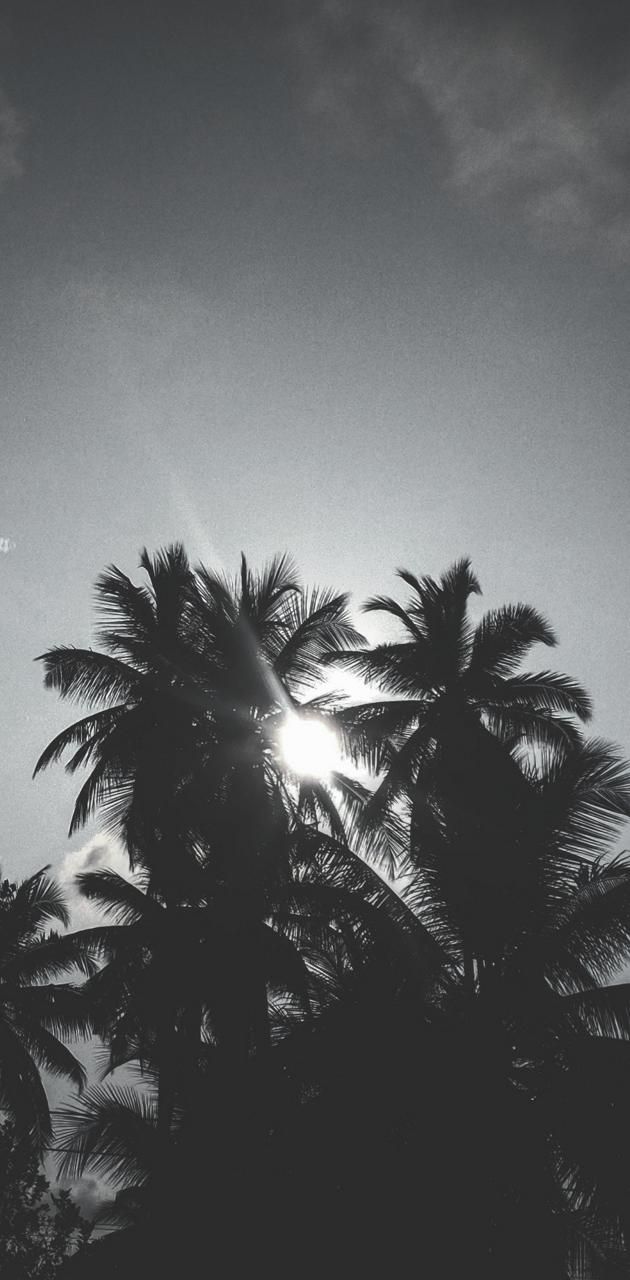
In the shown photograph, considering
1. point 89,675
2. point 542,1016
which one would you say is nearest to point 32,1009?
point 89,675

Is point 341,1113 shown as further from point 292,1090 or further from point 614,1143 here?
point 614,1143

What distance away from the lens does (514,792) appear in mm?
11961

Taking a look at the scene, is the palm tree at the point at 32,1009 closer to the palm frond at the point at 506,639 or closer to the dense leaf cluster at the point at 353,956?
the dense leaf cluster at the point at 353,956

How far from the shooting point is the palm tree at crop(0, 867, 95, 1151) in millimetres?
22516

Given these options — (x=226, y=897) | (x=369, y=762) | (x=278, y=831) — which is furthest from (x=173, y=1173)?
(x=369, y=762)

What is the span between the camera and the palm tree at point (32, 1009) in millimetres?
22516

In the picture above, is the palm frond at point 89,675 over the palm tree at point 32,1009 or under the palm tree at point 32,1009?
over

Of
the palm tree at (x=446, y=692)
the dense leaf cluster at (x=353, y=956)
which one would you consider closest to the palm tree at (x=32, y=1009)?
the dense leaf cluster at (x=353, y=956)

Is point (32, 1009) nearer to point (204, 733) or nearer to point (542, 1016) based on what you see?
point (204, 733)

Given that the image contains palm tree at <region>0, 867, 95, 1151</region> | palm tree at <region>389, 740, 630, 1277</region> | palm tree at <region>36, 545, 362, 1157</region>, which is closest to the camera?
palm tree at <region>389, 740, 630, 1277</region>

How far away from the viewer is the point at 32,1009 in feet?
76.4

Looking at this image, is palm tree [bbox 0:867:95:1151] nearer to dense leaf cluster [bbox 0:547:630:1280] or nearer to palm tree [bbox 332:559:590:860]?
dense leaf cluster [bbox 0:547:630:1280]

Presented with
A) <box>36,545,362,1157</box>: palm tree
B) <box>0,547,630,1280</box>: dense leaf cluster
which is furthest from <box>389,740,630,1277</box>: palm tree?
<box>36,545,362,1157</box>: palm tree

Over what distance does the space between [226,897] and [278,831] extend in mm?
1489
